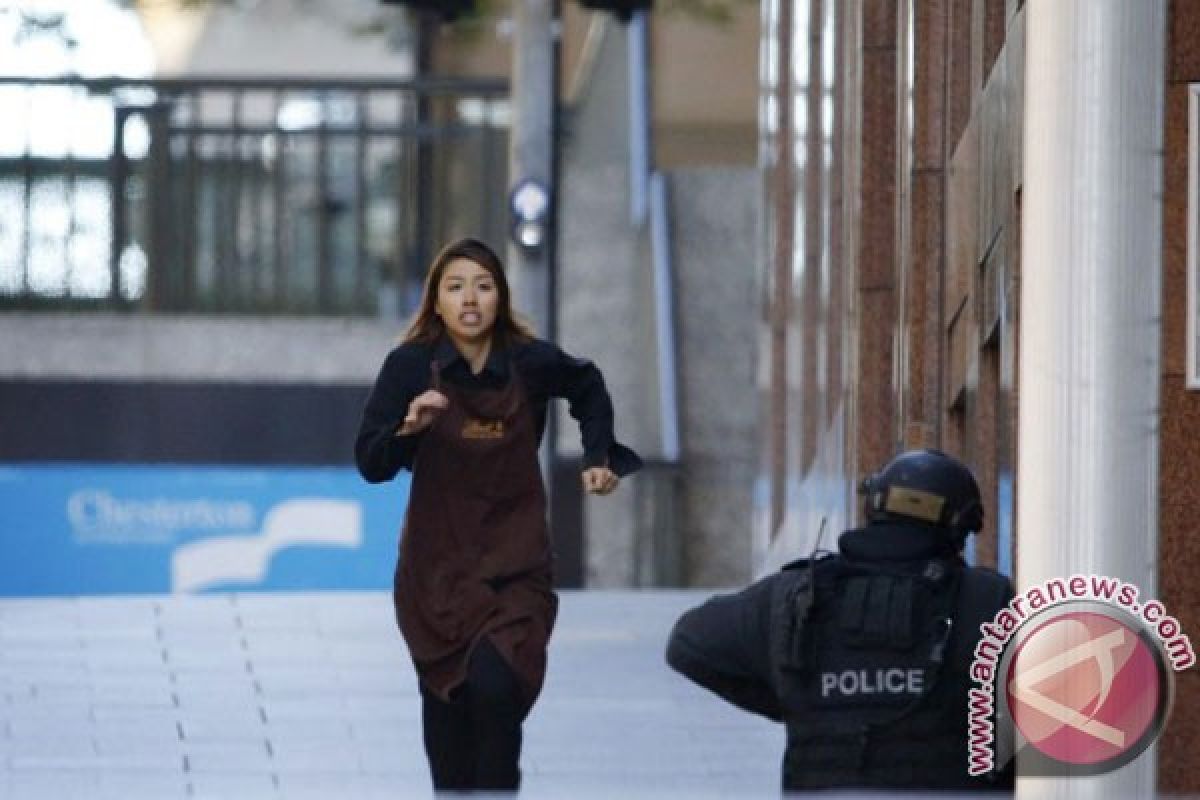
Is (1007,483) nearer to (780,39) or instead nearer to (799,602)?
(799,602)

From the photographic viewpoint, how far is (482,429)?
836cm

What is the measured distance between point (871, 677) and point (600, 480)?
6.46ft

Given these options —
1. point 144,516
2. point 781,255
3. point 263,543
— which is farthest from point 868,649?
point 144,516

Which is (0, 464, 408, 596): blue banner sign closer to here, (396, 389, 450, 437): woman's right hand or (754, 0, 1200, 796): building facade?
(754, 0, 1200, 796): building facade

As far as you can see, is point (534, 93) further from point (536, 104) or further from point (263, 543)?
point (263, 543)

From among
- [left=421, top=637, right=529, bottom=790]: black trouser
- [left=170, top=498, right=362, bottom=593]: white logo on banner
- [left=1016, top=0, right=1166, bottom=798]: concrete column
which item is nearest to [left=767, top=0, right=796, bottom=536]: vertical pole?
[left=170, top=498, right=362, bottom=593]: white logo on banner

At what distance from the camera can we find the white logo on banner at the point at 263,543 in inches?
765

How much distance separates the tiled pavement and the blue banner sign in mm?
3445

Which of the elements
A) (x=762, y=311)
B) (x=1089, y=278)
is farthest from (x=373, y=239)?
(x=1089, y=278)

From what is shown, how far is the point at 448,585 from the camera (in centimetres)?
841

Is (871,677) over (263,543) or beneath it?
over

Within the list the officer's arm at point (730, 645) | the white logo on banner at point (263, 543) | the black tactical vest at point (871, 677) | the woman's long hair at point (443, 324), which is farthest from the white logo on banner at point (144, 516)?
the black tactical vest at point (871, 677)

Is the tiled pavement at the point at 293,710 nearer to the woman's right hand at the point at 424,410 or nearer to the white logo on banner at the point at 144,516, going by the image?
the woman's right hand at the point at 424,410

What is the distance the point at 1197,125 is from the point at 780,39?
10.5m
